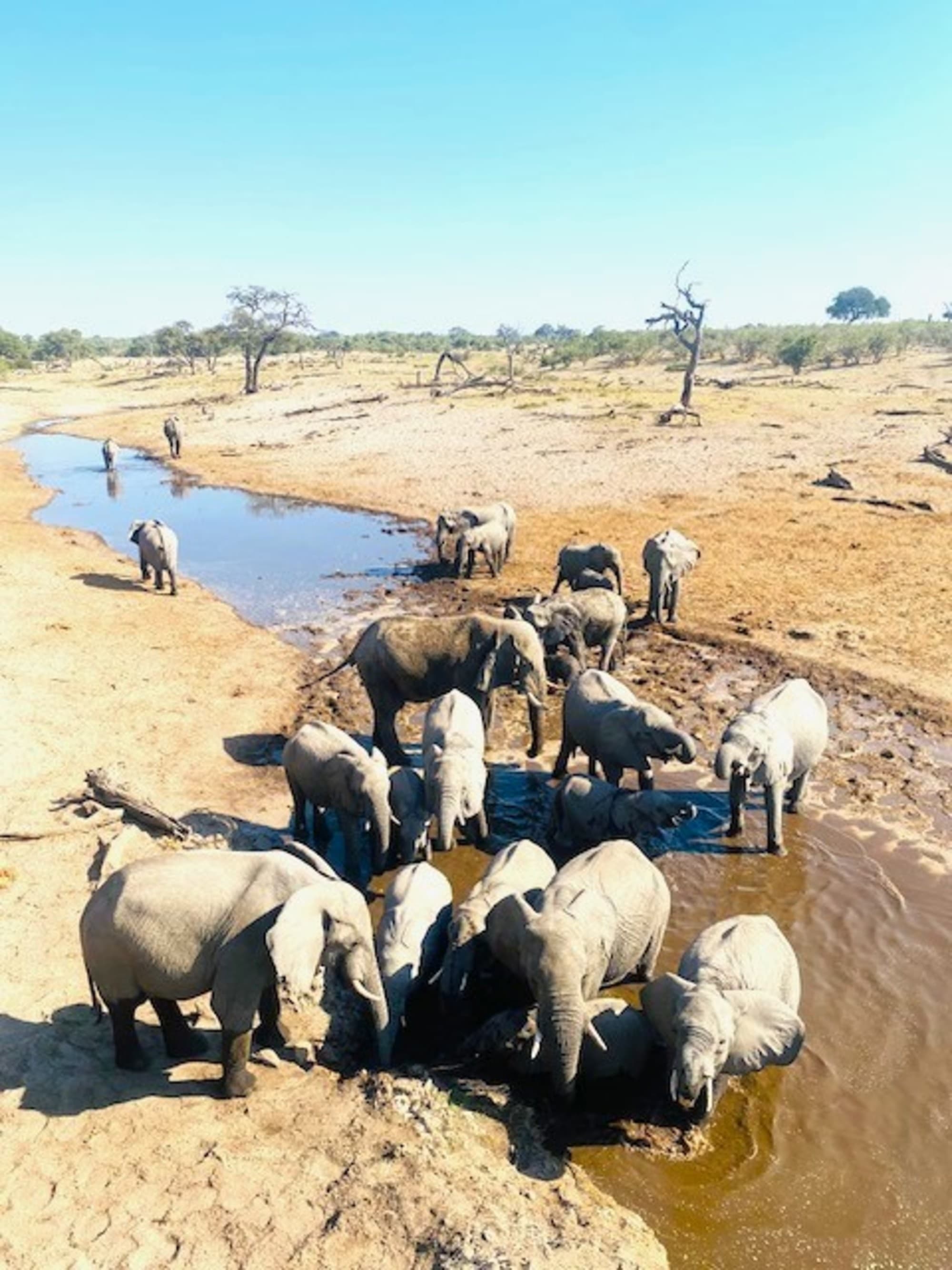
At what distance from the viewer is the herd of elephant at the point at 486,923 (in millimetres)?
6250

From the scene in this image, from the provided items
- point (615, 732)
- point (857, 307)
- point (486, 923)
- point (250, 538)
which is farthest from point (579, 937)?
point (857, 307)

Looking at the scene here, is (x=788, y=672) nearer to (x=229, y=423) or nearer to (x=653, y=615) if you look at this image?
(x=653, y=615)

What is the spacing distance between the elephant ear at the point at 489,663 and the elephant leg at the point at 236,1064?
6038 mm

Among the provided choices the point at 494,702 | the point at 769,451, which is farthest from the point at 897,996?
the point at 769,451

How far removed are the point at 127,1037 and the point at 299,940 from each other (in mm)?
1894

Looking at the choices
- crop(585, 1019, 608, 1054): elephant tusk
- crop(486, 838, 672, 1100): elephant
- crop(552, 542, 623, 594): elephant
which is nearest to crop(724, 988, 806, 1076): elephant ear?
crop(585, 1019, 608, 1054): elephant tusk

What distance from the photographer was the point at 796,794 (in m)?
11.0

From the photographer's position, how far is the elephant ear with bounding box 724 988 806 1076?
6199mm

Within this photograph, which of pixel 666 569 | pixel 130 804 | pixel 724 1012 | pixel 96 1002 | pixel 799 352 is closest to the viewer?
pixel 724 1012

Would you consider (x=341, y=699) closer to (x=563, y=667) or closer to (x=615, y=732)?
(x=563, y=667)

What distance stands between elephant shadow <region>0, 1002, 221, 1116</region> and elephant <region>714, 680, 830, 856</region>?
19.4 feet

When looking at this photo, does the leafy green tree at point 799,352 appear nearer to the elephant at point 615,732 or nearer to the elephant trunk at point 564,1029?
the elephant at point 615,732

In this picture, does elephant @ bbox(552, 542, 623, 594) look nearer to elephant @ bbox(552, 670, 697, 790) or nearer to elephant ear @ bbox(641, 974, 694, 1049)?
elephant @ bbox(552, 670, 697, 790)

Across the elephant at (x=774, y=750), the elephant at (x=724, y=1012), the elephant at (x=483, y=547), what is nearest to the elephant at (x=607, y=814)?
the elephant at (x=774, y=750)
